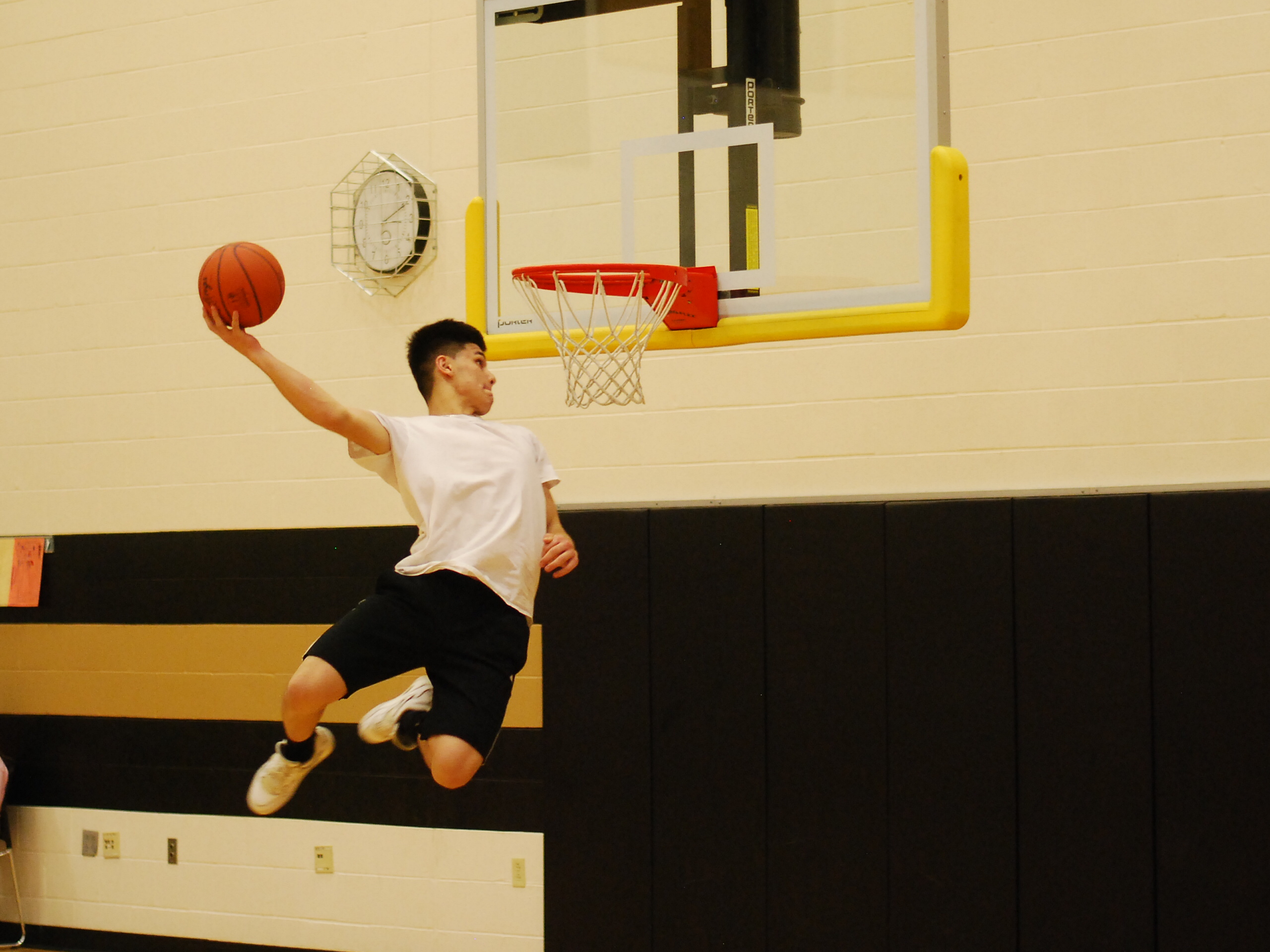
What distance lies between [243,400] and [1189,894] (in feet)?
13.5

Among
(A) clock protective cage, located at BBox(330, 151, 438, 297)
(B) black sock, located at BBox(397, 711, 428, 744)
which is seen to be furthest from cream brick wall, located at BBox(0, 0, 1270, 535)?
(B) black sock, located at BBox(397, 711, 428, 744)

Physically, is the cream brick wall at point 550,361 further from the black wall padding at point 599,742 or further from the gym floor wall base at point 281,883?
the gym floor wall base at point 281,883

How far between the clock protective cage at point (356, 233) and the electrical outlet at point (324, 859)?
91.7 inches

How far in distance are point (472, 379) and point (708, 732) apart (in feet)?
5.61

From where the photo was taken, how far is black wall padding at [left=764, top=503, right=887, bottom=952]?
4016 mm

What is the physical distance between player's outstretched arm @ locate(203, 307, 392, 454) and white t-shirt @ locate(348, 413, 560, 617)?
0.37 feet

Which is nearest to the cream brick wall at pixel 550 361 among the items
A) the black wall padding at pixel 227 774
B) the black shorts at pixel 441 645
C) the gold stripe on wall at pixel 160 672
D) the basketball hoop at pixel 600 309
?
the gold stripe on wall at pixel 160 672

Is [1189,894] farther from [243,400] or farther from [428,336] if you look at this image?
[243,400]

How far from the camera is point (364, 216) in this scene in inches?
189

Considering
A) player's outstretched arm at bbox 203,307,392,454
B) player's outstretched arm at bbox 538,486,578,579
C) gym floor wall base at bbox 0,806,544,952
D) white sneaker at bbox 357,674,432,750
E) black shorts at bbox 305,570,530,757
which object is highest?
player's outstretched arm at bbox 203,307,392,454

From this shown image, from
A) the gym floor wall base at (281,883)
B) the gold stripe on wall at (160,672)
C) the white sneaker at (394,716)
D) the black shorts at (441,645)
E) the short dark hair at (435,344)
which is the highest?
the short dark hair at (435,344)

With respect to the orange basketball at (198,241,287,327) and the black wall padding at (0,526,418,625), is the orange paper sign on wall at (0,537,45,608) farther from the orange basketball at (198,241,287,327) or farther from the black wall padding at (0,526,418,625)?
the orange basketball at (198,241,287,327)

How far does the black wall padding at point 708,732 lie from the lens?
4129 millimetres

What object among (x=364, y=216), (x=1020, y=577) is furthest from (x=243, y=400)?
(x=1020, y=577)
